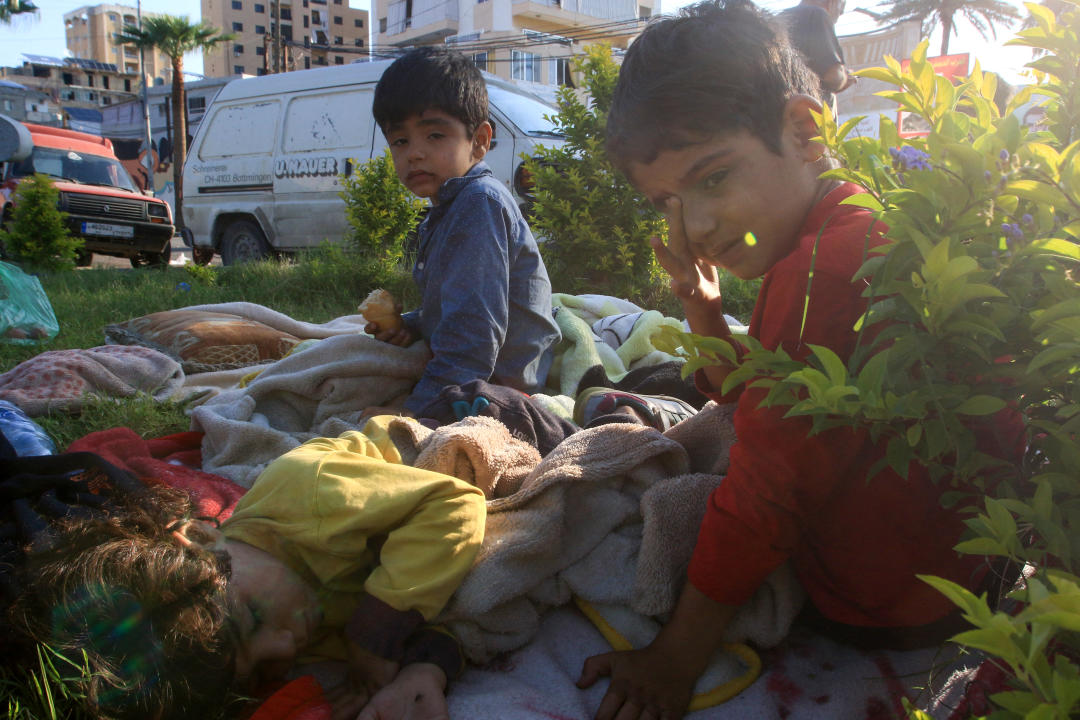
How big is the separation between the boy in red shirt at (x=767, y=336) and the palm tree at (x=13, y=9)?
32595 mm

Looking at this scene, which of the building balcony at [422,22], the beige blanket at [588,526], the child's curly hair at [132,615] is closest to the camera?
the child's curly hair at [132,615]

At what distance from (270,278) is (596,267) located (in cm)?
323

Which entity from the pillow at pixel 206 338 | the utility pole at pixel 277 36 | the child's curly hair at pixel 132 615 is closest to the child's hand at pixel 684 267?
the child's curly hair at pixel 132 615

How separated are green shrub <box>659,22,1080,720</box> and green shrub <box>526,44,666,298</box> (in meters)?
5.11

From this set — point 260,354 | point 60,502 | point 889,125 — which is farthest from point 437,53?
point 889,125

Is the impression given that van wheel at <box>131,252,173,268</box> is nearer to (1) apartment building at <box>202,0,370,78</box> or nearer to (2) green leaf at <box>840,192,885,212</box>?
(2) green leaf at <box>840,192,885,212</box>

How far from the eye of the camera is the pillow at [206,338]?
417cm

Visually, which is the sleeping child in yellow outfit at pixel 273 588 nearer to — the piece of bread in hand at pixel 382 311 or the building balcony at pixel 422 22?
the piece of bread in hand at pixel 382 311

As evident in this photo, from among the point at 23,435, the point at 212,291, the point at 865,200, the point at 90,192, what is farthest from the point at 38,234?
the point at 865,200

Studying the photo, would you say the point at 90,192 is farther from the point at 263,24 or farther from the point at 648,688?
the point at 263,24

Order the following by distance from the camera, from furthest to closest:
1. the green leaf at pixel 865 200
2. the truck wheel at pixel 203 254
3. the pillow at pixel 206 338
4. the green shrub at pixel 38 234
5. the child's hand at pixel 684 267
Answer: the truck wheel at pixel 203 254 → the green shrub at pixel 38 234 → the pillow at pixel 206 338 → the child's hand at pixel 684 267 → the green leaf at pixel 865 200

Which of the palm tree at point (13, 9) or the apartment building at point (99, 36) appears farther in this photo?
the apartment building at point (99, 36)

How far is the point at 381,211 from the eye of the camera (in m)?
7.23

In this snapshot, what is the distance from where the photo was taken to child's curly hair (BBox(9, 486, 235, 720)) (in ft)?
4.53
